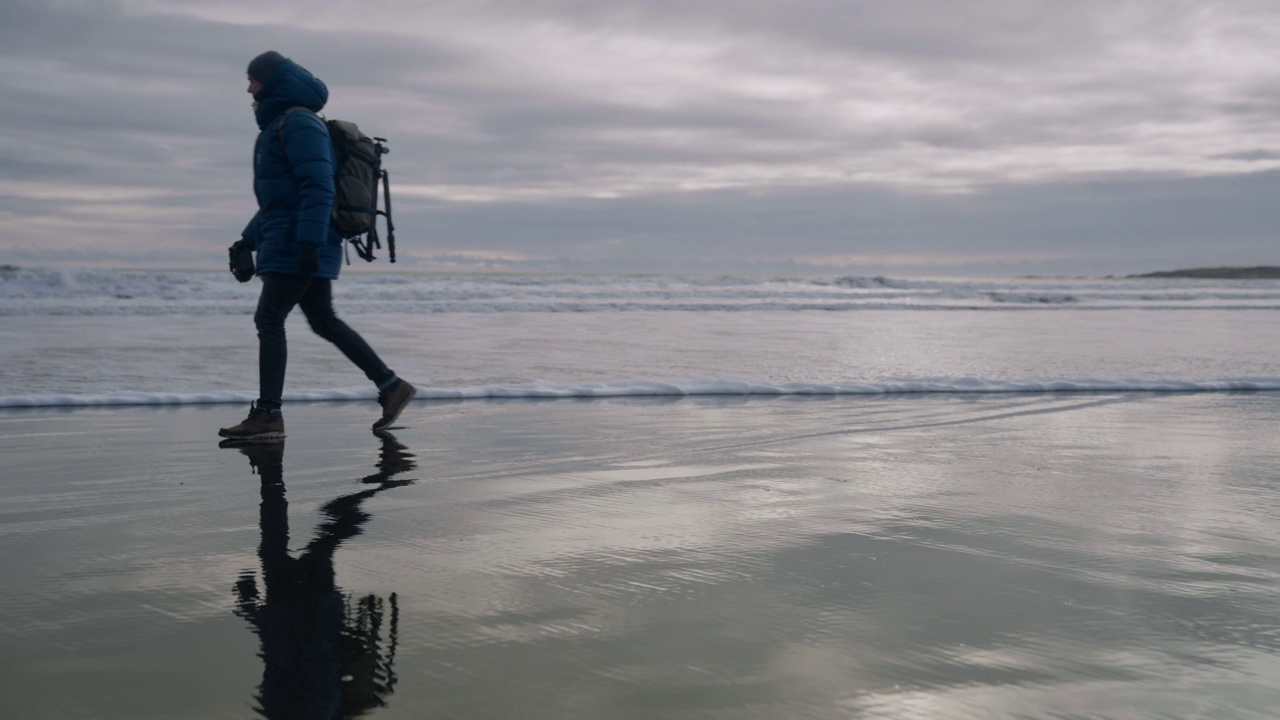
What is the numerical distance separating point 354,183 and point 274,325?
0.82 meters

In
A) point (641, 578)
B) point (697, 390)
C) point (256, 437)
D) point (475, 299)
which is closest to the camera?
point (641, 578)

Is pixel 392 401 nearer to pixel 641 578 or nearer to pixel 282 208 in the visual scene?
pixel 282 208

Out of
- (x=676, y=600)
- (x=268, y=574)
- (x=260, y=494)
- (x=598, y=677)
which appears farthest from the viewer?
(x=260, y=494)

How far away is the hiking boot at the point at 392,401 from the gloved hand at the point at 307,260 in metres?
0.80

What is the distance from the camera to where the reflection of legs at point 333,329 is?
5656mm

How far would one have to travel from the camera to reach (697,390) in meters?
7.51

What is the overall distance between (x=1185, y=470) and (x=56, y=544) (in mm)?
4124

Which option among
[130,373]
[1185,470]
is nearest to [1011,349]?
[1185,470]

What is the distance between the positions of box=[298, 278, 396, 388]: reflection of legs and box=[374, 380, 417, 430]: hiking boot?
0.06 metres

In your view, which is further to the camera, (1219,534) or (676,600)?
(1219,534)

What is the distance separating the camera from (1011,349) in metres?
11.4

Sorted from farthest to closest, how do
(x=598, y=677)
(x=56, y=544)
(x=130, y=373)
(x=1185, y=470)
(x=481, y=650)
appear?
(x=130, y=373) → (x=1185, y=470) → (x=56, y=544) → (x=481, y=650) → (x=598, y=677)

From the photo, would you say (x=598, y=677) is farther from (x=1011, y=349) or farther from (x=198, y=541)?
(x=1011, y=349)

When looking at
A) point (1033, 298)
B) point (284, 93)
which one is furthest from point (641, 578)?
point (1033, 298)
